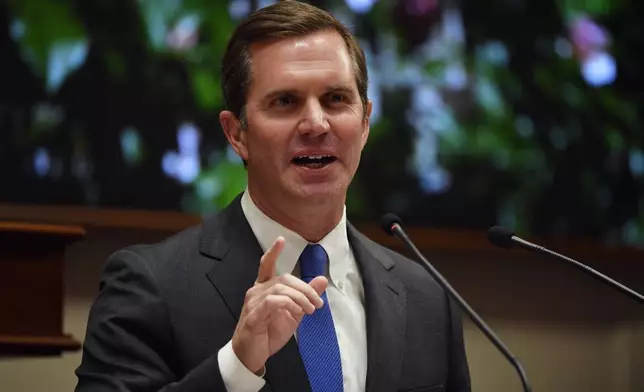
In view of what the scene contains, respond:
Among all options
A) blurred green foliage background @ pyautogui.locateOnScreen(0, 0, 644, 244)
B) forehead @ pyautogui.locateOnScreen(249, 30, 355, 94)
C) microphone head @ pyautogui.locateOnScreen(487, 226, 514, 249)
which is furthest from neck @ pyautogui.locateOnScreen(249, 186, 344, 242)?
blurred green foliage background @ pyautogui.locateOnScreen(0, 0, 644, 244)

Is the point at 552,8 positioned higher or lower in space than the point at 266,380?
higher

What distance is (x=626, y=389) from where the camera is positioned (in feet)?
12.4

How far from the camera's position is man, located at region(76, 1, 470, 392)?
1870mm

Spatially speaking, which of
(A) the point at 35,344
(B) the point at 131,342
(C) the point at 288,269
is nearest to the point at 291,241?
(C) the point at 288,269

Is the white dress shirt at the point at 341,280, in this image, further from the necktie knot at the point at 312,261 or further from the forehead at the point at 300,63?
the forehead at the point at 300,63

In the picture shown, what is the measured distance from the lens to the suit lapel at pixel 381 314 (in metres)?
1.98

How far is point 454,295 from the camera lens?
68.3 inches

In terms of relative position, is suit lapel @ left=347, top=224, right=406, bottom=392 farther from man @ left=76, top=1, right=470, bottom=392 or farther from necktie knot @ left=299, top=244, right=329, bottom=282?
necktie knot @ left=299, top=244, right=329, bottom=282

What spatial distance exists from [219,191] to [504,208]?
1.07 meters

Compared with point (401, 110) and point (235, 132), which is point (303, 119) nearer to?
point (235, 132)

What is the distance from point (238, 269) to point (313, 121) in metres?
0.33

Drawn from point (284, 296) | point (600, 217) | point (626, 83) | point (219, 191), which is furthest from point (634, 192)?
point (284, 296)

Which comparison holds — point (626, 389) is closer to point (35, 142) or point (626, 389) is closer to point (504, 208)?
point (504, 208)

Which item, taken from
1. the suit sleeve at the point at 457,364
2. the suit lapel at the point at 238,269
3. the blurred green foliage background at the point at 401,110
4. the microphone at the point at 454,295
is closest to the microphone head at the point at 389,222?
the microphone at the point at 454,295
